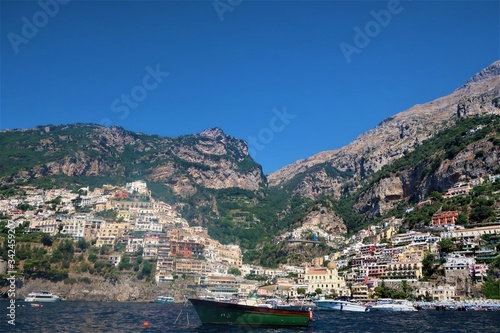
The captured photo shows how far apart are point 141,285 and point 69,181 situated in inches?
3381

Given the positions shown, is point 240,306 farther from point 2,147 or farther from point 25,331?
point 2,147

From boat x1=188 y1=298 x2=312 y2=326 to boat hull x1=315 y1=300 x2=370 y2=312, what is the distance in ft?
102

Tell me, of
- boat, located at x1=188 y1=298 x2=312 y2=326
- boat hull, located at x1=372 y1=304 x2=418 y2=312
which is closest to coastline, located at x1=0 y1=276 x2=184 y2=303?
boat hull, located at x1=372 y1=304 x2=418 y2=312

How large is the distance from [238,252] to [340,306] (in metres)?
72.0

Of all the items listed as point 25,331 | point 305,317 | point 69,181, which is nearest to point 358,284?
point 305,317

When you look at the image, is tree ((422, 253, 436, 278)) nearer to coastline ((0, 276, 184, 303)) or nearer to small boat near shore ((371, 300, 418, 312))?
small boat near shore ((371, 300, 418, 312))

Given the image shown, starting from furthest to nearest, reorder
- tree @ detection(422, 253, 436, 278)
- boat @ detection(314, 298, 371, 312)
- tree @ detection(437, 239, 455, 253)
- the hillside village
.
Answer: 1. tree @ detection(437, 239, 455, 253)
2. tree @ detection(422, 253, 436, 278)
3. the hillside village
4. boat @ detection(314, 298, 371, 312)

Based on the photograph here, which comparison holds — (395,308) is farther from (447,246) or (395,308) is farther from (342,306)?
(447,246)

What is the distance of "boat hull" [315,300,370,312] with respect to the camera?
2625 inches

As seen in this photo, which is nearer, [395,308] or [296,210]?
[395,308]

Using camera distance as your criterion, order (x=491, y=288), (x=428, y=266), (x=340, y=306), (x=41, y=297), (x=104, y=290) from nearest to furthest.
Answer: (x=491, y=288)
(x=340, y=306)
(x=41, y=297)
(x=428, y=266)
(x=104, y=290)

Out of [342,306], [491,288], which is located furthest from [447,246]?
[342,306]

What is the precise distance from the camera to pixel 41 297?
78.1 metres

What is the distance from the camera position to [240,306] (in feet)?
121
